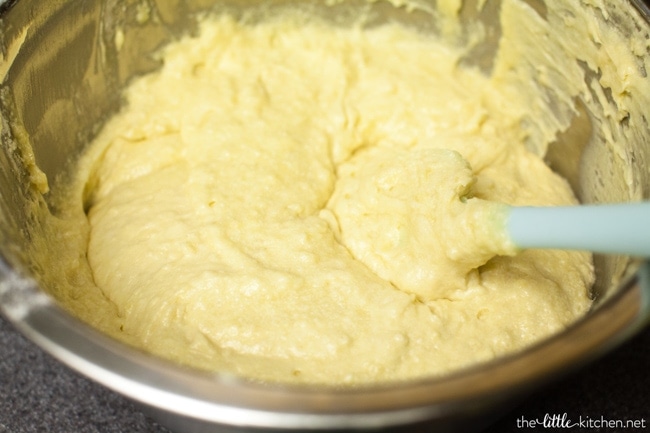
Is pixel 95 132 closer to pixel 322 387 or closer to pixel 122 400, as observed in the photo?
pixel 122 400

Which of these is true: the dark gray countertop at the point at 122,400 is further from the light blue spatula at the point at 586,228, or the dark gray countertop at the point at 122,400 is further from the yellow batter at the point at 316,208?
the light blue spatula at the point at 586,228

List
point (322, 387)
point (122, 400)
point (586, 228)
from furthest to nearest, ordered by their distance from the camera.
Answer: point (122, 400) < point (586, 228) < point (322, 387)

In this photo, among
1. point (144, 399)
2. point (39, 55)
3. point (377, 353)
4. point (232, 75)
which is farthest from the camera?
point (232, 75)

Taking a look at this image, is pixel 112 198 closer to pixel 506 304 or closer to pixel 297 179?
pixel 297 179

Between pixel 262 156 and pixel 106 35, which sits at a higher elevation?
pixel 106 35

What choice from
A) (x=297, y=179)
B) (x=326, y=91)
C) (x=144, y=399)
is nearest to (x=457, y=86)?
(x=326, y=91)

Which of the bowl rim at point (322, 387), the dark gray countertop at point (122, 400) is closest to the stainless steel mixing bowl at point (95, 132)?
the bowl rim at point (322, 387)

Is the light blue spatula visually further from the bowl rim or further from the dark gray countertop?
the dark gray countertop

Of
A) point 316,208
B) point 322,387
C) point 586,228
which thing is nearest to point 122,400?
point 316,208
